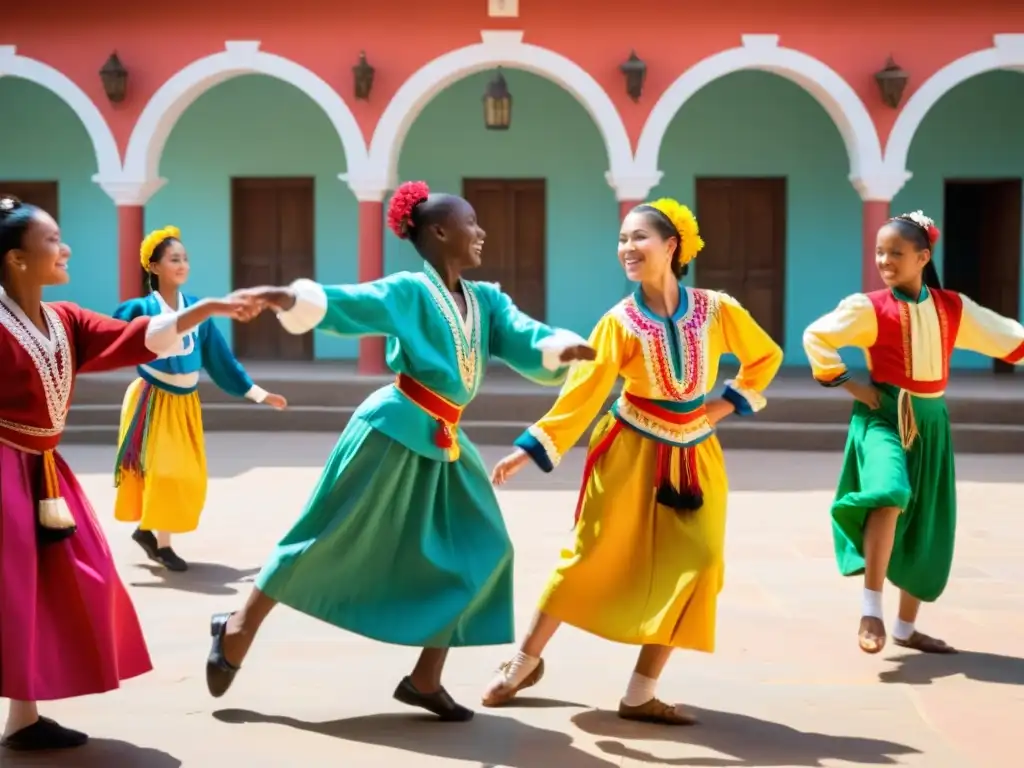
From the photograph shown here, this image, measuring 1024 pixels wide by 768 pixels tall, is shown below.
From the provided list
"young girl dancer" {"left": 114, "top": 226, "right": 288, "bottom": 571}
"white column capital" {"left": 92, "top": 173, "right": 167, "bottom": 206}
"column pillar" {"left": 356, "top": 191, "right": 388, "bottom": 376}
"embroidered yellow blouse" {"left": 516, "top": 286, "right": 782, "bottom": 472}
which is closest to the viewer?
"embroidered yellow blouse" {"left": 516, "top": 286, "right": 782, "bottom": 472}

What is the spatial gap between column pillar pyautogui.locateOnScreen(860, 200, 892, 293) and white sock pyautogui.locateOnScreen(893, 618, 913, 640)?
7803 millimetres

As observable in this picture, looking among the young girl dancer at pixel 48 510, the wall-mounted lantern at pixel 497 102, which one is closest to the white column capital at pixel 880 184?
the wall-mounted lantern at pixel 497 102

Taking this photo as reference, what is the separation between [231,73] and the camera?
1321 centimetres

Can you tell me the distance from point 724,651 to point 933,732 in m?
1.11

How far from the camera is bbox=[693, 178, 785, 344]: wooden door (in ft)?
49.0

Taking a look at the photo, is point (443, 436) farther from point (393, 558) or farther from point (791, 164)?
point (791, 164)

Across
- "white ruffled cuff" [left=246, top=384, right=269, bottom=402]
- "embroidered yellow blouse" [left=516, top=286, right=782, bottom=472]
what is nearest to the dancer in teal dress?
"embroidered yellow blouse" [left=516, top=286, right=782, bottom=472]

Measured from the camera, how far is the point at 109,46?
43.4 feet

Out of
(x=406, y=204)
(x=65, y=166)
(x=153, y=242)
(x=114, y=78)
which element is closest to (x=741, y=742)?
(x=406, y=204)

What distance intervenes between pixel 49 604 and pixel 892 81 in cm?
Answer: 1057

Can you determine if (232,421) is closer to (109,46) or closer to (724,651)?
(109,46)

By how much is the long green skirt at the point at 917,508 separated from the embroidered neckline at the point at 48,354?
2703 mm

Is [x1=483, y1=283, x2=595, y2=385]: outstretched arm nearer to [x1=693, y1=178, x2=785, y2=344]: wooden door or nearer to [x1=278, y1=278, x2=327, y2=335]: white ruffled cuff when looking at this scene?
[x1=278, y1=278, x2=327, y2=335]: white ruffled cuff

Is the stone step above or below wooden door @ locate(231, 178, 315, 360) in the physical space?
below
